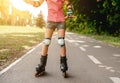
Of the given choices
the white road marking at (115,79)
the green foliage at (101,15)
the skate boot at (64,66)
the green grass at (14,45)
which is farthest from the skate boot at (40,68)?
the green foliage at (101,15)

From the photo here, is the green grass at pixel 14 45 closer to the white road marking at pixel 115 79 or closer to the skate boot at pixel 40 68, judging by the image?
the skate boot at pixel 40 68

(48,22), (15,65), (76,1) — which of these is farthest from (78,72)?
(76,1)

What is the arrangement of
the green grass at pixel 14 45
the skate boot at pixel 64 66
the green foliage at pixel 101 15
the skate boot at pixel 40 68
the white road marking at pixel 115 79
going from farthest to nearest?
the green foliage at pixel 101 15, the green grass at pixel 14 45, the skate boot at pixel 40 68, the skate boot at pixel 64 66, the white road marking at pixel 115 79

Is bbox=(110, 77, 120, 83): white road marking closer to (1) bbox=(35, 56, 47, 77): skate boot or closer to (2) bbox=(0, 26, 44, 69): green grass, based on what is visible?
(1) bbox=(35, 56, 47, 77): skate boot

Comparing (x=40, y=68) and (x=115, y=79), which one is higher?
(x=40, y=68)

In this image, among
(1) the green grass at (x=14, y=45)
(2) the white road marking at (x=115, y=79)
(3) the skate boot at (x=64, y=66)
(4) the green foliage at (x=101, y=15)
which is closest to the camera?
(2) the white road marking at (x=115, y=79)

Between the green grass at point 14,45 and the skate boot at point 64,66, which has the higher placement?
the skate boot at point 64,66

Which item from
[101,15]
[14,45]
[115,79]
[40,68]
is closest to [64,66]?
[40,68]

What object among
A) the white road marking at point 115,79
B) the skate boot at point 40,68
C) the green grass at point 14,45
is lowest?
the green grass at point 14,45

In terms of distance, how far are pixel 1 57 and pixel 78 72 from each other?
3.95 m

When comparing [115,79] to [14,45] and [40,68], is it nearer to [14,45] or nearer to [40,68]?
[40,68]

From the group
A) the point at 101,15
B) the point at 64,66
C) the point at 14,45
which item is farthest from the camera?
the point at 101,15

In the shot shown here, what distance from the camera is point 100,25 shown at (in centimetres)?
3722

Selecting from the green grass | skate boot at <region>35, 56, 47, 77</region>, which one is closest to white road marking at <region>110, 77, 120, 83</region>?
skate boot at <region>35, 56, 47, 77</region>
